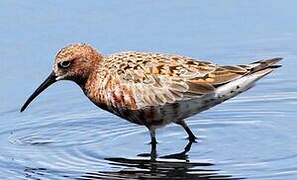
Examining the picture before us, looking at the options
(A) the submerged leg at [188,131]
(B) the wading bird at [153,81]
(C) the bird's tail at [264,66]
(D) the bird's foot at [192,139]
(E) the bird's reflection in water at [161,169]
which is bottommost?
(E) the bird's reflection in water at [161,169]

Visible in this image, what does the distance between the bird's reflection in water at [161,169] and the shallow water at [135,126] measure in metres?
0.01

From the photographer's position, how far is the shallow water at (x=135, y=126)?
1364cm

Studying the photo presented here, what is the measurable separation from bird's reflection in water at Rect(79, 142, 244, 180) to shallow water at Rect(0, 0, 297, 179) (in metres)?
0.01

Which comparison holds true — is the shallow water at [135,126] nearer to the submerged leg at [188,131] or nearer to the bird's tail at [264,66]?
the submerged leg at [188,131]

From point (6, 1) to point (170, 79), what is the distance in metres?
3.98

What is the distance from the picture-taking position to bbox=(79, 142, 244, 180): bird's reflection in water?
13367 mm

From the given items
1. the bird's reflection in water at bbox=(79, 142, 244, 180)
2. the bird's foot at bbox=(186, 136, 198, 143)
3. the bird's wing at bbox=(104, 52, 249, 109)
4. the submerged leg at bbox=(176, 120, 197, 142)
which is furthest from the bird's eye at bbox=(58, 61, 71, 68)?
the bird's foot at bbox=(186, 136, 198, 143)

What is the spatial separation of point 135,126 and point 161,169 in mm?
1489

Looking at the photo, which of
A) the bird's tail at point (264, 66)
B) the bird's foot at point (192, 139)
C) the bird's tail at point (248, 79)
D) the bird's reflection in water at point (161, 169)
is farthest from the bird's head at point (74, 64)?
the bird's tail at point (264, 66)

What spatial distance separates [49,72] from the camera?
15.6 meters

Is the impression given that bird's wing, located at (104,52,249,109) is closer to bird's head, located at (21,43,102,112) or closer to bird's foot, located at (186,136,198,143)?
bird's head, located at (21,43,102,112)

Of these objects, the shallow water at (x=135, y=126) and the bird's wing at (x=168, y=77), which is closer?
the shallow water at (x=135, y=126)

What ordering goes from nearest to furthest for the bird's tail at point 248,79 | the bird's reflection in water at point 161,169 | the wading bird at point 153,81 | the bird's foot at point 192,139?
the bird's reflection in water at point 161,169 < the bird's tail at point 248,79 < the wading bird at point 153,81 < the bird's foot at point 192,139

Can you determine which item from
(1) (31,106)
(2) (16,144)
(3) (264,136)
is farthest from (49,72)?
(3) (264,136)
